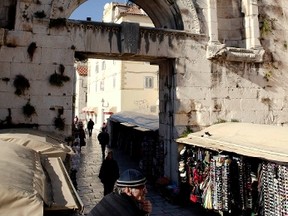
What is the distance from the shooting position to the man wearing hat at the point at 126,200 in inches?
94.8

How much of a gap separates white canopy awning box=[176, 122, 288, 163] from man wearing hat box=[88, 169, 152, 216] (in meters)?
2.80

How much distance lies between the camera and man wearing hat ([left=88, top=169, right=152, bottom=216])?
2.41 metres

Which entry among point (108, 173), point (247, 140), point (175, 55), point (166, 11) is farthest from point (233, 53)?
point (108, 173)

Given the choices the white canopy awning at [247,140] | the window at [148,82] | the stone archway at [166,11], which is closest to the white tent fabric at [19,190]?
the white canopy awning at [247,140]

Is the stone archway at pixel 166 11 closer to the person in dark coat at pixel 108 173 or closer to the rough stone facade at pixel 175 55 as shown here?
the rough stone facade at pixel 175 55

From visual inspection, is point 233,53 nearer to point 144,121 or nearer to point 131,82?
point 144,121

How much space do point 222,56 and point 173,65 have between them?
1.44m

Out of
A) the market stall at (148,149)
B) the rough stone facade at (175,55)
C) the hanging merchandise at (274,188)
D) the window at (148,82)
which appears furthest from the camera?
the window at (148,82)

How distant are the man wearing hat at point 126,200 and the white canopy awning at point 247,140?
110 inches

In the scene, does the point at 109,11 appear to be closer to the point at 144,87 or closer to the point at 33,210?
the point at 144,87

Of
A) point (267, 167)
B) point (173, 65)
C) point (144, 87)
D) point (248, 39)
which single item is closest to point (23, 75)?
point (173, 65)

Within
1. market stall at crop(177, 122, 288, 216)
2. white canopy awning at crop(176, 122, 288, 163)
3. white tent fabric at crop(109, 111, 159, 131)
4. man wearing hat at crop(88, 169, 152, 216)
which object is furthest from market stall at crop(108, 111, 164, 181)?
man wearing hat at crop(88, 169, 152, 216)

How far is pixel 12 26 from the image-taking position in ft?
23.2

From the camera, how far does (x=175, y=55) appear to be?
312 inches
